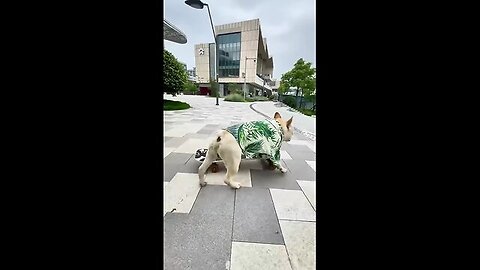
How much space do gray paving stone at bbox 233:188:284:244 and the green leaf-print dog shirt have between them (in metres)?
0.43

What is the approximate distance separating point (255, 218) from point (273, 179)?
90 centimetres

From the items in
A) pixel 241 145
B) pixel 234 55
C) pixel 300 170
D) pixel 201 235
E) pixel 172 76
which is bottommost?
pixel 201 235

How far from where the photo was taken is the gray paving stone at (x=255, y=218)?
1531mm

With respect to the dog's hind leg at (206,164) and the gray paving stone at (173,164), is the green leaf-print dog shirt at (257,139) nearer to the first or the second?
the dog's hind leg at (206,164)

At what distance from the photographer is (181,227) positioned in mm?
1619

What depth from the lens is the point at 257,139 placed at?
2480 mm

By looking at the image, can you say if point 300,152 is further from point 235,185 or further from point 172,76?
point 172,76

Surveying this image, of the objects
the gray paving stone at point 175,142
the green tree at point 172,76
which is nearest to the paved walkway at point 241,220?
the gray paving stone at point 175,142

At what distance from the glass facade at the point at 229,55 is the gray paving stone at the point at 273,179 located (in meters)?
39.5

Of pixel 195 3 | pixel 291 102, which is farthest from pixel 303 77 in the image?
pixel 195 3

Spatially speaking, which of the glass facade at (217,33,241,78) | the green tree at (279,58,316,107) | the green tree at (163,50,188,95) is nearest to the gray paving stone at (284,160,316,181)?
the green tree at (163,50,188,95)
